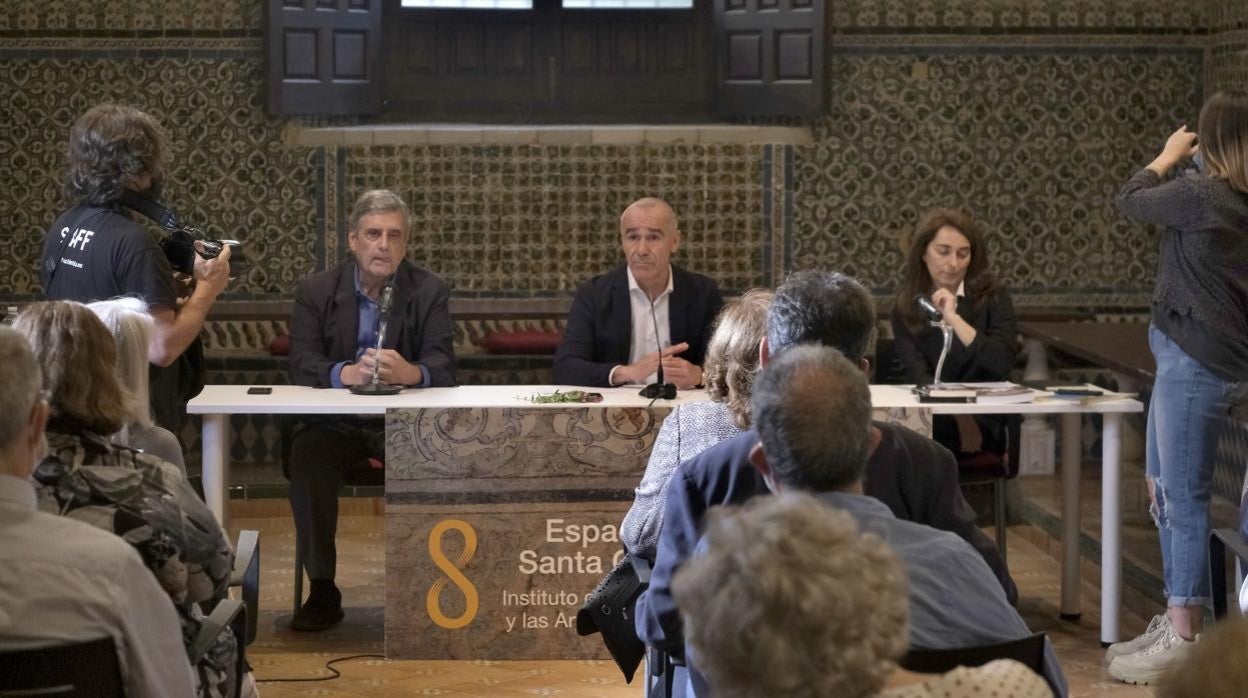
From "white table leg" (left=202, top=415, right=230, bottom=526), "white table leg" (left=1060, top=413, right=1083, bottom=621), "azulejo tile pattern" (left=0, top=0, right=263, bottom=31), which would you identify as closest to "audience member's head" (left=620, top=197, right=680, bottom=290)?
"white table leg" (left=1060, top=413, right=1083, bottom=621)

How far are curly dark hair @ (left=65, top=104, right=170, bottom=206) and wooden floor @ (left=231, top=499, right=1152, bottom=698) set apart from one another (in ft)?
4.82

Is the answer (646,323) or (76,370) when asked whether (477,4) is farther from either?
(76,370)

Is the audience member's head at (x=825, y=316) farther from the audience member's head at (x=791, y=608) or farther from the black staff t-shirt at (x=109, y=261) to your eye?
the black staff t-shirt at (x=109, y=261)

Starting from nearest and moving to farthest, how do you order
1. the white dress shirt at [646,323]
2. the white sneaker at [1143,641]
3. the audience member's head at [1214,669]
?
the audience member's head at [1214,669] → the white sneaker at [1143,641] → the white dress shirt at [646,323]

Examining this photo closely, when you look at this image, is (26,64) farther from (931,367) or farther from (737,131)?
(931,367)

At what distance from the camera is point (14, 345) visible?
2.54 meters

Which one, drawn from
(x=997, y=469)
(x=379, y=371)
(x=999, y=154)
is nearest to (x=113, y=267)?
(x=379, y=371)

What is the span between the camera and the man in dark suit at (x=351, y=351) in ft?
18.6

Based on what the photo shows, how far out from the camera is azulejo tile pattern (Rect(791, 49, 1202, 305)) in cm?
870

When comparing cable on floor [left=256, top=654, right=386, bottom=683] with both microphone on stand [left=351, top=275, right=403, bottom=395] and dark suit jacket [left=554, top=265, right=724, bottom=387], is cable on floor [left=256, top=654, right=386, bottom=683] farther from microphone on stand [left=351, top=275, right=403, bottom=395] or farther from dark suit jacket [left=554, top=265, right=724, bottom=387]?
dark suit jacket [left=554, top=265, right=724, bottom=387]

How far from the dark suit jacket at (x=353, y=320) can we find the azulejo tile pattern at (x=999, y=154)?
310 cm

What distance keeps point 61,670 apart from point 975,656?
4.12ft

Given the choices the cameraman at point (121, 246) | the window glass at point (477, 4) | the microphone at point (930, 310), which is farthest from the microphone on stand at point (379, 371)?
the window glass at point (477, 4)

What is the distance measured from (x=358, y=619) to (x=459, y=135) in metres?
3.41
